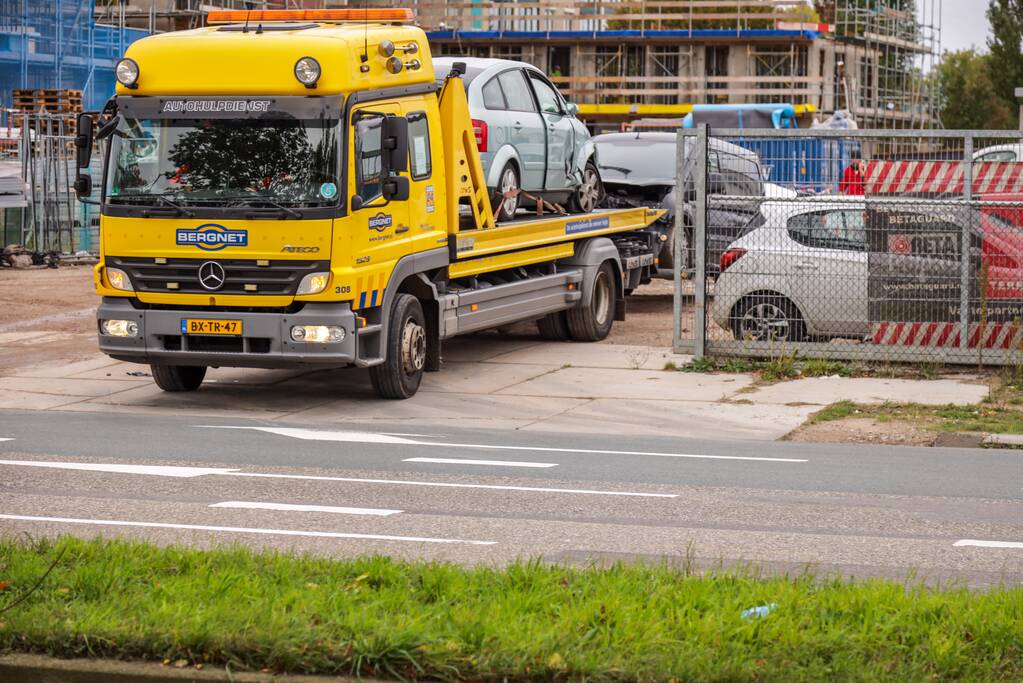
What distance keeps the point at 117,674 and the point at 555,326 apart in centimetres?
1382

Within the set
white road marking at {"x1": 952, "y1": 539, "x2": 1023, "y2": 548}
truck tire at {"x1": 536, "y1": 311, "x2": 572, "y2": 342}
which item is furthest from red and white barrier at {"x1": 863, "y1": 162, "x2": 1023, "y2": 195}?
white road marking at {"x1": 952, "y1": 539, "x2": 1023, "y2": 548}

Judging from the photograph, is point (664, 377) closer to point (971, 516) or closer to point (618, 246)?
point (618, 246)

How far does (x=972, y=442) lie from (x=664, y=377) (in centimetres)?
412

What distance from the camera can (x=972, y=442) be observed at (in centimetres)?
1227

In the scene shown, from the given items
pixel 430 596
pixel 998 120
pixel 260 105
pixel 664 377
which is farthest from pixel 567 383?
pixel 998 120

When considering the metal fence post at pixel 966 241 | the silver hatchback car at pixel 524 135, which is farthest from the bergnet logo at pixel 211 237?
the metal fence post at pixel 966 241

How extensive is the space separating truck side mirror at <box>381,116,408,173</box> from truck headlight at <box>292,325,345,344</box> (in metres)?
1.51

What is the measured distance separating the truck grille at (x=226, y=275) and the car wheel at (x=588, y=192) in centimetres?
667

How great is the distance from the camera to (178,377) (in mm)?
14719

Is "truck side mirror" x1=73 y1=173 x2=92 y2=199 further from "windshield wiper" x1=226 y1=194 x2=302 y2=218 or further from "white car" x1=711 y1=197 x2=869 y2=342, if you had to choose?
"white car" x1=711 y1=197 x2=869 y2=342

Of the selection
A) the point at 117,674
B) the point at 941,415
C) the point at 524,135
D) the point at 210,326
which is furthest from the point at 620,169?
the point at 117,674

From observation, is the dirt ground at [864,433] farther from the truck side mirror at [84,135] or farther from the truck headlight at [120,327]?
the truck side mirror at [84,135]

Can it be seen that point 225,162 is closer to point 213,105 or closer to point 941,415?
point 213,105

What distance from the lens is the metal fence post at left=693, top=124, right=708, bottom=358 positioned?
16.2 metres
